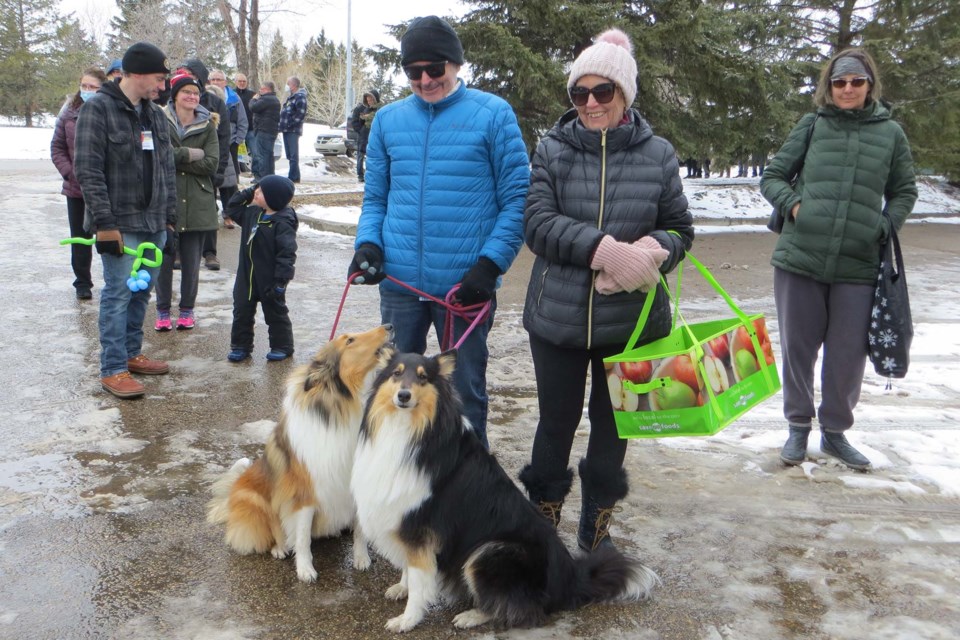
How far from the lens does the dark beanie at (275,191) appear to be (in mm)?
5984

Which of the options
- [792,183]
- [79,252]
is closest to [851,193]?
[792,183]

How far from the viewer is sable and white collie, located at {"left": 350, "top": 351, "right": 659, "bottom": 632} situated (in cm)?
279

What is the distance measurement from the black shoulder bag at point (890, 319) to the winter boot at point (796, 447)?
22.6 inches

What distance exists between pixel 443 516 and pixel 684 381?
41.9 inches

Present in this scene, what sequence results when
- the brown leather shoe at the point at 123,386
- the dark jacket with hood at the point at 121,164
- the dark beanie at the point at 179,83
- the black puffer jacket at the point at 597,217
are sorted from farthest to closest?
1. the dark beanie at the point at 179,83
2. the brown leather shoe at the point at 123,386
3. the dark jacket with hood at the point at 121,164
4. the black puffer jacket at the point at 597,217

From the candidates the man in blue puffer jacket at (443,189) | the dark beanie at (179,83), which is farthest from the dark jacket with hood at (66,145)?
the man in blue puffer jacket at (443,189)

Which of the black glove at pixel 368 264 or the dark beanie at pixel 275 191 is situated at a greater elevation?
the dark beanie at pixel 275 191

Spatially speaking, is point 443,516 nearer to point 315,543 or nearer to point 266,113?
point 315,543

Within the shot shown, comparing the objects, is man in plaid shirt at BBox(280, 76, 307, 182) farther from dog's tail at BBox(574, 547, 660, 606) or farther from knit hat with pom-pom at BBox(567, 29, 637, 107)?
dog's tail at BBox(574, 547, 660, 606)

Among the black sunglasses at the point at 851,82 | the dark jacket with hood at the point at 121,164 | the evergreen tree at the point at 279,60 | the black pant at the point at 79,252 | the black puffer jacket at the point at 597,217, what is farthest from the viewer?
the evergreen tree at the point at 279,60

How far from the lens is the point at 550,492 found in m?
3.45

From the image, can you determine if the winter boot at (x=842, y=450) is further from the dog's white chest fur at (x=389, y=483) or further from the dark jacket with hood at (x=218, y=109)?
the dark jacket with hood at (x=218, y=109)

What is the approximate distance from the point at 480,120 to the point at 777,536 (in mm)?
2438

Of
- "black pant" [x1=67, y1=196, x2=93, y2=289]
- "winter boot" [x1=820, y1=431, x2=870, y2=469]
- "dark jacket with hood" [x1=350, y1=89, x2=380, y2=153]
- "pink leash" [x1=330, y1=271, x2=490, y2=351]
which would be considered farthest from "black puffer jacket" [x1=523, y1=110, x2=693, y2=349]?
"dark jacket with hood" [x1=350, y1=89, x2=380, y2=153]
